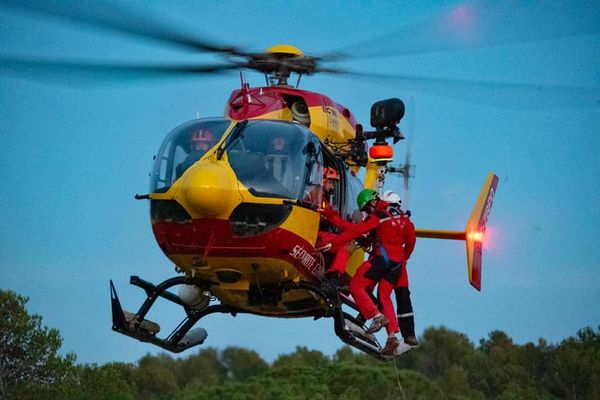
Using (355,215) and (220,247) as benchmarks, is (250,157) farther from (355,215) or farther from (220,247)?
(355,215)

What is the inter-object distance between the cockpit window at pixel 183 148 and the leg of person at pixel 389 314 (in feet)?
8.99

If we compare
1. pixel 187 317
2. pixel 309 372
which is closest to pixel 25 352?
pixel 309 372

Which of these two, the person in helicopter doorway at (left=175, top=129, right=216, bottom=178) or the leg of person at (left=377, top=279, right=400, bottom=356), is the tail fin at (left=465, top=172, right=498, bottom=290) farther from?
the person in helicopter doorway at (left=175, top=129, right=216, bottom=178)

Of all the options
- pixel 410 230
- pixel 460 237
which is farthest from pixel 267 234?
pixel 460 237

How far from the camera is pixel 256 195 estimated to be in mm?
14320

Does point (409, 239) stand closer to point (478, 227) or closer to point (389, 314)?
point (389, 314)

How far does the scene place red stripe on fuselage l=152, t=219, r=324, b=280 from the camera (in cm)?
1441

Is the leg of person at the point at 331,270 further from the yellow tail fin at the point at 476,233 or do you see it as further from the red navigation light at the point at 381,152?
the yellow tail fin at the point at 476,233

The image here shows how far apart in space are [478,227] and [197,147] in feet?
17.4

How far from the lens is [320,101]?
54.2 ft

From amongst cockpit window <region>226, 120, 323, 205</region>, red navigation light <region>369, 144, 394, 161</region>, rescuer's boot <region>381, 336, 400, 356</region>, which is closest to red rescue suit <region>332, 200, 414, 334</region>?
rescuer's boot <region>381, 336, 400, 356</region>

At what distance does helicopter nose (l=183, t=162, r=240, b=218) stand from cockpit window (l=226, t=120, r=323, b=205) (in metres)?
0.21

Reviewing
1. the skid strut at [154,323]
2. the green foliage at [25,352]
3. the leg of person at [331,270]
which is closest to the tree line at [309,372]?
the green foliage at [25,352]

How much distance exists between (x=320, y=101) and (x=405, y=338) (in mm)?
3174
